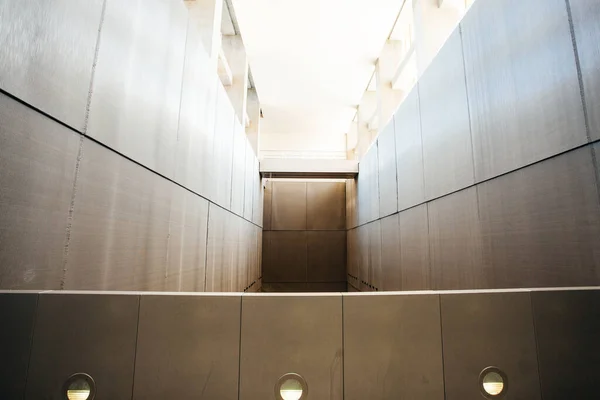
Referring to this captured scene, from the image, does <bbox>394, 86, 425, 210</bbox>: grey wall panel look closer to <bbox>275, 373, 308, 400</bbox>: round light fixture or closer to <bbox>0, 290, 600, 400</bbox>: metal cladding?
<bbox>0, 290, 600, 400</bbox>: metal cladding

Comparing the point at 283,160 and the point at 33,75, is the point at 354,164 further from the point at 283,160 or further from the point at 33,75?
the point at 33,75

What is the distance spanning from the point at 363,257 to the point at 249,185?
4009mm

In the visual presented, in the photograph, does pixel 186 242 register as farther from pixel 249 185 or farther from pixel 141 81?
pixel 249 185

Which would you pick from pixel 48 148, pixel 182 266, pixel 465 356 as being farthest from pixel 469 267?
pixel 48 148

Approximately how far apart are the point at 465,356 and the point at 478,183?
2.55m

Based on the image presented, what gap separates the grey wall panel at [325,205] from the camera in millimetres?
12570

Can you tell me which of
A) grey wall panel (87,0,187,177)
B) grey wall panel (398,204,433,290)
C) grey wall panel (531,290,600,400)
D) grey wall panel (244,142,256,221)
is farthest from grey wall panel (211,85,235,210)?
grey wall panel (531,290,600,400)

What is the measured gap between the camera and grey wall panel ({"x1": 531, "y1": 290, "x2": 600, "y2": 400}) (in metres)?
1.67

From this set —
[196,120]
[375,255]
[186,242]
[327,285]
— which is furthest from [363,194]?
[186,242]

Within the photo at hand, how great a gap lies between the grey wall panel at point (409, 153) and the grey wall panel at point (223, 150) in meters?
3.40

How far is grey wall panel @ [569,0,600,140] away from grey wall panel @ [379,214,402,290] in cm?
440

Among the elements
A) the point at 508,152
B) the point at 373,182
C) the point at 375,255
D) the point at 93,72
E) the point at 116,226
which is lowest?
the point at 375,255

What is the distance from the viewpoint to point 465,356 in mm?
1696

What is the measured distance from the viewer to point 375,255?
8.28 metres
